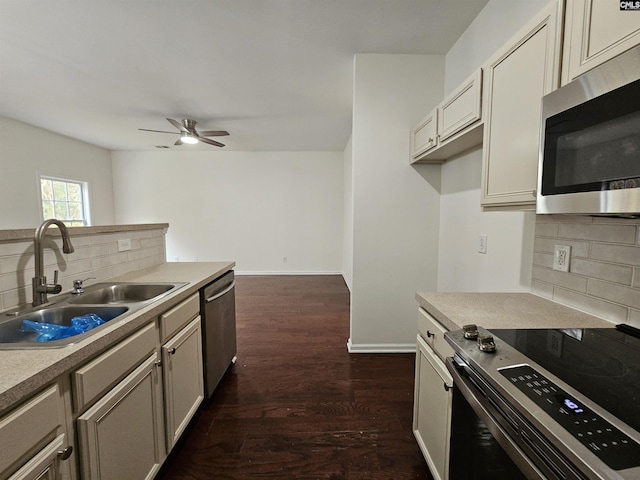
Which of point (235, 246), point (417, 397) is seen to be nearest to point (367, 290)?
point (417, 397)

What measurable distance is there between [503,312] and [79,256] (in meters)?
2.19

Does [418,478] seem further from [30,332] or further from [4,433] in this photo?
[30,332]

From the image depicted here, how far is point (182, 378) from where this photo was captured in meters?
1.55

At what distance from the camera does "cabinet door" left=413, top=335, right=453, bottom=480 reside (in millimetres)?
1145

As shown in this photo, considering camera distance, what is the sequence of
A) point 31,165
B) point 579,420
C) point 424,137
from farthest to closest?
point 31,165 → point 424,137 → point 579,420

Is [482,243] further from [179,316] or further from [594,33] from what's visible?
[179,316]

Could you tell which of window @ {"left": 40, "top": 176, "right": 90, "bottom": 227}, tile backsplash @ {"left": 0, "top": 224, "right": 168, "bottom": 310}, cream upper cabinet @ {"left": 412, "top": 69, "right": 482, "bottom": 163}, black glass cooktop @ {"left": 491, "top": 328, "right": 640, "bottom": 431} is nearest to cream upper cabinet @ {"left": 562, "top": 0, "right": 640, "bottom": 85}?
cream upper cabinet @ {"left": 412, "top": 69, "right": 482, "bottom": 163}

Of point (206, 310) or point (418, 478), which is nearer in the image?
point (418, 478)

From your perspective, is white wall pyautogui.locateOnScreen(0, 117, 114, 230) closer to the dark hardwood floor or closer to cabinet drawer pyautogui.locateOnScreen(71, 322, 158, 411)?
the dark hardwood floor

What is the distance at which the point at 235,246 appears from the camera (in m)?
6.14

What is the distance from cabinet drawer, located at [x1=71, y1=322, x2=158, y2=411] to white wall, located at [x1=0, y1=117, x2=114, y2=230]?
193 inches

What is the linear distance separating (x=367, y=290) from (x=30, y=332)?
2.21 meters

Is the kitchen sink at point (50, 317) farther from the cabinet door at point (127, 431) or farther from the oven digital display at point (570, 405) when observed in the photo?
the oven digital display at point (570, 405)

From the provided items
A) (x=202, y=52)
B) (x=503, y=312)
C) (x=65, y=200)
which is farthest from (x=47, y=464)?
(x=65, y=200)
